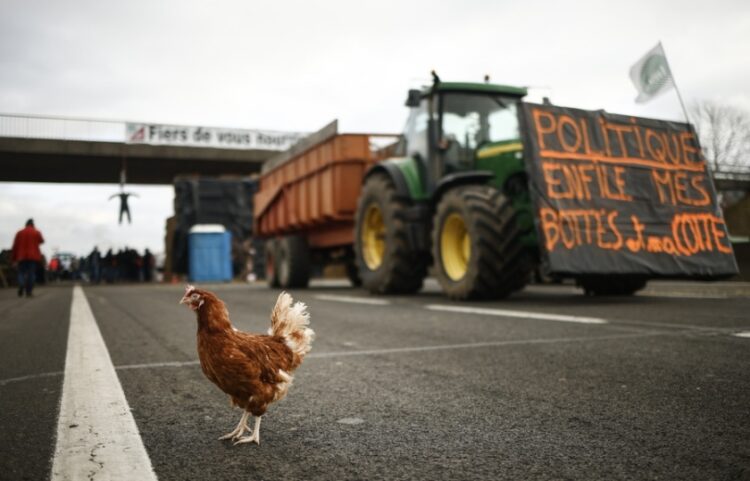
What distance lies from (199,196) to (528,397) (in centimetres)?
2691

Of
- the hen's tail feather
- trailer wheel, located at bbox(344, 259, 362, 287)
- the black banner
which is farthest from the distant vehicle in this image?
the hen's tail feather

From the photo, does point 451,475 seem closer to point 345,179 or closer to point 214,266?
point 345,179

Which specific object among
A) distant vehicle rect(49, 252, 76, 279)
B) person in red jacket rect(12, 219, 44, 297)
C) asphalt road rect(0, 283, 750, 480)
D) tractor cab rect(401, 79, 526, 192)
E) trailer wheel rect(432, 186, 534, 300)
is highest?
distant vehicle rect(49, 252, 76, 279)

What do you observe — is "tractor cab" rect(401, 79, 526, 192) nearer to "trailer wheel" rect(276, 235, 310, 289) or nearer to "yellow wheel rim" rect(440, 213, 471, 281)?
"yellow wheel rim" rect(440, 213, 471, 281)

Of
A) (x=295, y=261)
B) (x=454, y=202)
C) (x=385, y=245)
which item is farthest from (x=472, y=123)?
(x=295, y=261)

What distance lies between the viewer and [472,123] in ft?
32.4

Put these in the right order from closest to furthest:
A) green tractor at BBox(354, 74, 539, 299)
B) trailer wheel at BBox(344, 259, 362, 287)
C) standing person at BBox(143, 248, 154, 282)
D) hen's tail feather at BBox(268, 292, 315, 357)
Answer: hen's tail feather at BBox(268, 292, 315, 357), green tractor at BBox(354, 74, 539, 299), trailer wheel at BBox(344, 259, 362, 287), standing person at BBox(143, 248, 154, 282)

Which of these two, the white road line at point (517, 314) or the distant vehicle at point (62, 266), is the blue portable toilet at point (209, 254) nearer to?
the distant vehicle at point (62, 266)

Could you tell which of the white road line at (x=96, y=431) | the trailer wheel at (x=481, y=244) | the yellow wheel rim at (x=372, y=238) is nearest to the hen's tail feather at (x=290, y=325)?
the white road line at (x=96, y=431)

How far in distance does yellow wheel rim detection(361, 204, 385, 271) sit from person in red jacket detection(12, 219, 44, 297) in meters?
7.54

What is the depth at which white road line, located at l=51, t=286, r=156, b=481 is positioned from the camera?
1.99m

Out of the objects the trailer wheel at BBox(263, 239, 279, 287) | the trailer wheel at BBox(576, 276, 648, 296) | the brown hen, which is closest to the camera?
the brown hen

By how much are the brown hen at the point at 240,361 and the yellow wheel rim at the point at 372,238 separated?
28.4 feet

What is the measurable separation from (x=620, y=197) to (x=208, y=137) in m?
30.4
